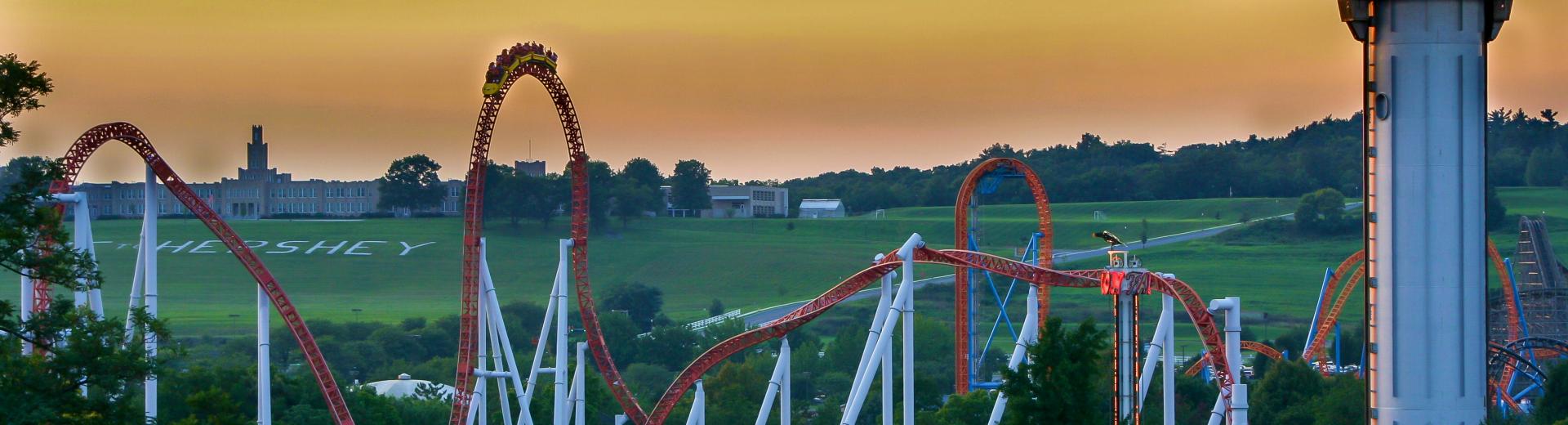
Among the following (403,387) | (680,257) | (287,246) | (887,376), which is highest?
(287,246)

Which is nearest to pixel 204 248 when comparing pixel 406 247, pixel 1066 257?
pixel 406 247

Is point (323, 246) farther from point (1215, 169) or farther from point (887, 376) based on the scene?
point (887, 376)

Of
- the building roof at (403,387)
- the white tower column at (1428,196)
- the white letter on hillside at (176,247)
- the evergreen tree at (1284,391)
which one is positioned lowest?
the building roof at (403,387)

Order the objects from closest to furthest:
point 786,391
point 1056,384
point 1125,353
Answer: point 1056,384, point 1125,353, point 786,391

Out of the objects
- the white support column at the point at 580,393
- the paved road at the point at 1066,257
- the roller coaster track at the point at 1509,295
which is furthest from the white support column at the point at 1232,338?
the paved road at the point at 1066,257

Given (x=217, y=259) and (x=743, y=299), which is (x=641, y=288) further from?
(x=217, y=259)

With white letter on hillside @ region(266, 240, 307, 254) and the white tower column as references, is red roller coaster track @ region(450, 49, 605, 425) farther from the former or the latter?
white letter on hillside @ region(266, 240, 307, 254)

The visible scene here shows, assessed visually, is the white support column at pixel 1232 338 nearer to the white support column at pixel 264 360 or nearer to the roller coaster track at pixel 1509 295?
the white support column at pixel 264 360
